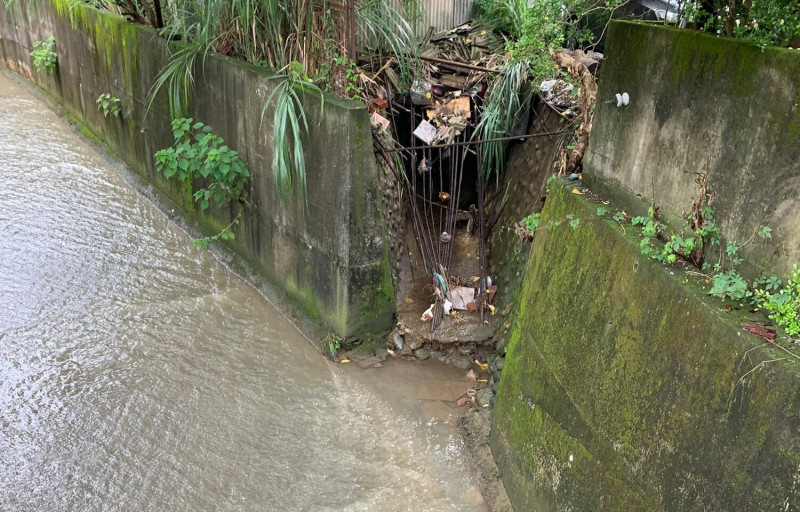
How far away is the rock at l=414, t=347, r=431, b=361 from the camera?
4156 mm

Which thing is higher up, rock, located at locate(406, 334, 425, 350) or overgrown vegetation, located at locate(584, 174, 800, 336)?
overgrown vegetation, located at locate(584, 174, 800, 336)

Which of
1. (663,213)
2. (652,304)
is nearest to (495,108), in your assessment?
(663,213)

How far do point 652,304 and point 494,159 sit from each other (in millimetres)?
2883

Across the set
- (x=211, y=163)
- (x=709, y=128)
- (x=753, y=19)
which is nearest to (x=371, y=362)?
(x=211, y=163)

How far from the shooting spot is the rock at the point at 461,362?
13.4ft

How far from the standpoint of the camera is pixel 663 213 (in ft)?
7.97

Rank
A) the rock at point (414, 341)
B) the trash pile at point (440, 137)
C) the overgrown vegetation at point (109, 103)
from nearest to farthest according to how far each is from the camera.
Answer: the rock at point (414, 341)
the trash pile at point (440, 137)
the overgrown vegetation at point (109, 103)

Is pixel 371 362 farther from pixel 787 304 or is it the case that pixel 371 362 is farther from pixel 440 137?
pixel 787 304

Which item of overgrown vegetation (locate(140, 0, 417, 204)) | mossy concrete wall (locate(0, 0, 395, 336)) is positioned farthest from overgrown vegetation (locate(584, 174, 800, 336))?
overgrown vegetation (locate(140, 0, 417, 204))

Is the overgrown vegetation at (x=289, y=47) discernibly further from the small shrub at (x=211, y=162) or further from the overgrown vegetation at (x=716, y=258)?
the overgrown vegetation at (x=716, y=258)

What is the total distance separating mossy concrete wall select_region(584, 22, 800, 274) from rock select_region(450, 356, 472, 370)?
1695mm

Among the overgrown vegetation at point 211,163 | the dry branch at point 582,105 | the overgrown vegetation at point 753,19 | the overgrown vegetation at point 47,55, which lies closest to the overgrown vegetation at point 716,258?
the overgrown vegetation at point 753,19

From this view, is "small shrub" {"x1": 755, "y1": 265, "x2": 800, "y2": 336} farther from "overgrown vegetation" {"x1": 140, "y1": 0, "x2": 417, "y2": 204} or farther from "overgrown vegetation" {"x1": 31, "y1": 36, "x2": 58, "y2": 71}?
"overgrown vegetation" {"x1": 31, "y1": 36, "x2": 58, "y2": 71}

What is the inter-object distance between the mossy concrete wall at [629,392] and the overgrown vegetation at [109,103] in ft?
15.6
